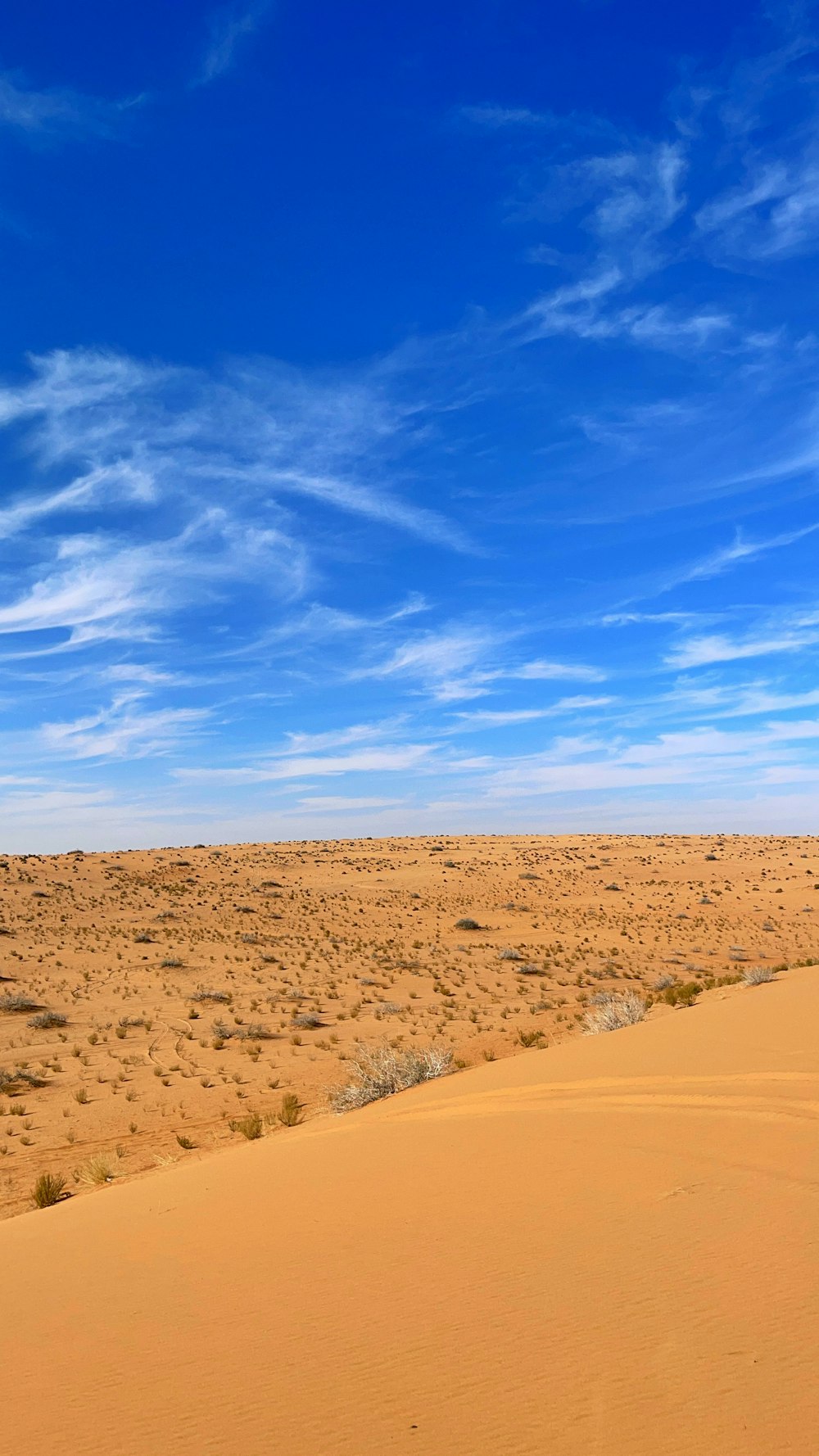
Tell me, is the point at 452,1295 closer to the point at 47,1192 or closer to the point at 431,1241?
the point at 431,1241

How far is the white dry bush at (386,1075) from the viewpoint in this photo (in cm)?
1254

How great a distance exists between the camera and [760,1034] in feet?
40.8

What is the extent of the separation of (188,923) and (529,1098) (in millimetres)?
36620

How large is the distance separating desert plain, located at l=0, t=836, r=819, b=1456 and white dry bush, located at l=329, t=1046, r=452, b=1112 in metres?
0.34

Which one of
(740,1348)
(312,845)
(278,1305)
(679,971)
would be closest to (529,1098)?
(278,1305)

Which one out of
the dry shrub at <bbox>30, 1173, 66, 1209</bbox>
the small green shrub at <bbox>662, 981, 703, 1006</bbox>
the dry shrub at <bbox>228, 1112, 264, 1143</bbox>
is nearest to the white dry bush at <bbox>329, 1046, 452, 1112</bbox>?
the dry shrub at <bbox>228, 1112, 264, 1143</bbox>

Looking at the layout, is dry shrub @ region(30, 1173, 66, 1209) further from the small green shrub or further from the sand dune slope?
the small green shrub

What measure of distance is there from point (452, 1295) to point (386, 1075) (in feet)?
28.8

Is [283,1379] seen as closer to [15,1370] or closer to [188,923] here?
[15,1370]

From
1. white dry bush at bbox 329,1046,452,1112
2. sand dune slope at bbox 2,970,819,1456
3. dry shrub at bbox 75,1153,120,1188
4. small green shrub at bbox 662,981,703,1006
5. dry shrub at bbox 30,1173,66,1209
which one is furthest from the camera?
small green shrub at bbox 662,981,703,1006

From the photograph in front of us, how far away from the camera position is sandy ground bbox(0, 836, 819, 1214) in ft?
50.0

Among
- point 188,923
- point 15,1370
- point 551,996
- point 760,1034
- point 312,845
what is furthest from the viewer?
point 312,845

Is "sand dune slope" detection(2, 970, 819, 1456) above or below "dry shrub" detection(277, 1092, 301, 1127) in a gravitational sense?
above

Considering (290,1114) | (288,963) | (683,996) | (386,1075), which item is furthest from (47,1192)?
(288,963)
